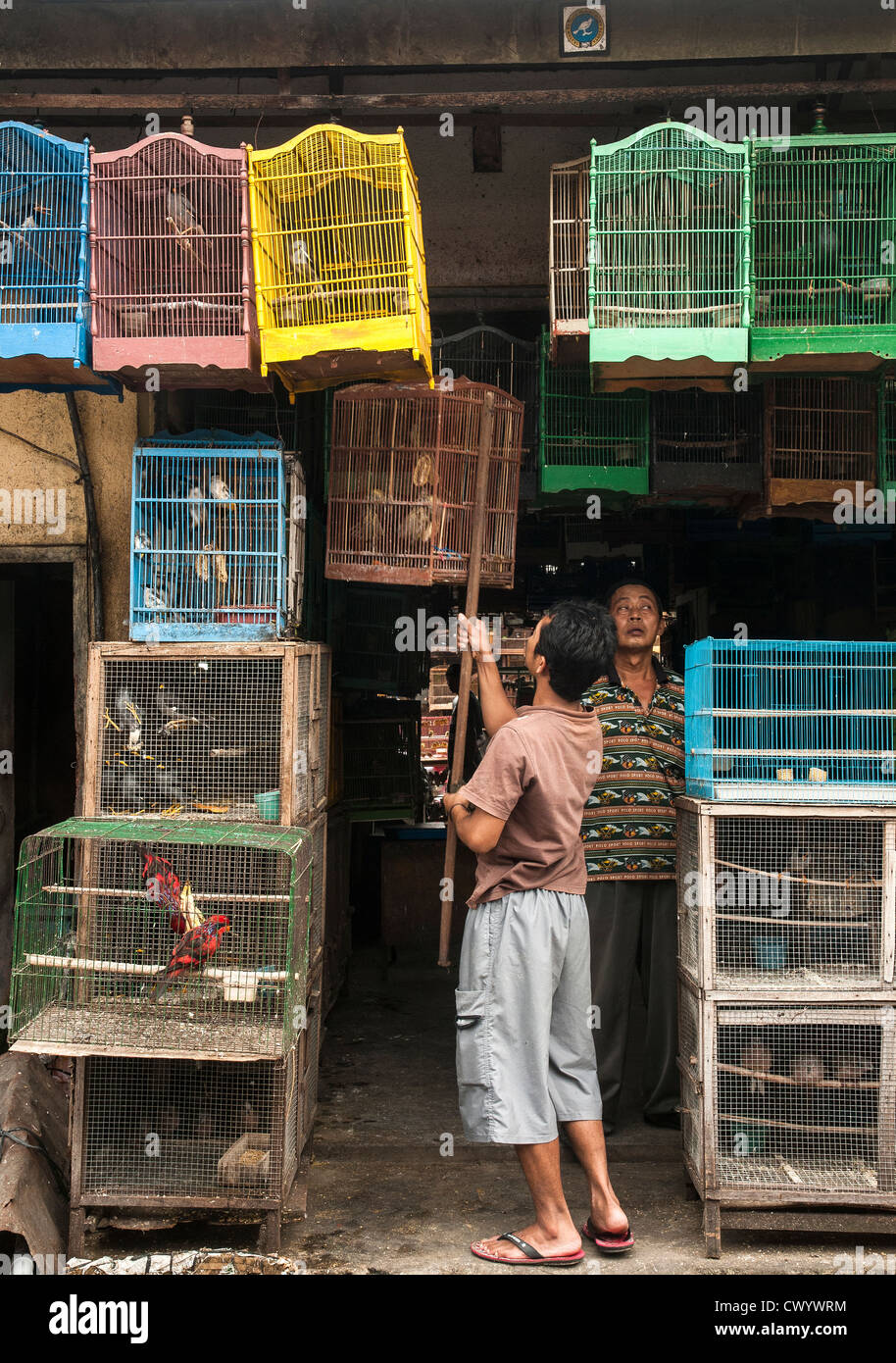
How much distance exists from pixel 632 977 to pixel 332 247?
122 inches

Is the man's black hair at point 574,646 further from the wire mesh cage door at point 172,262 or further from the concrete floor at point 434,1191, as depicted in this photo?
the concrete floor at point 434,1191

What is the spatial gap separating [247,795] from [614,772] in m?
1.50

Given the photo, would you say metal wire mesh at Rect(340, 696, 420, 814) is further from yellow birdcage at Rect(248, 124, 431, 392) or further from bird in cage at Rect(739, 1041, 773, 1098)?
bird in cage at Rect(739, 1041, 773, 1098)

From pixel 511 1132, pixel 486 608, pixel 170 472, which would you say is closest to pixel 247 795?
pixel 170 472

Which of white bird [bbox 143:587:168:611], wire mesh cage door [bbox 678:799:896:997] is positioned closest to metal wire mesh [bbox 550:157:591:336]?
white bird [bbox 143:587:168:611]

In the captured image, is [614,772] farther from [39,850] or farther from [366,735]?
[366,735]

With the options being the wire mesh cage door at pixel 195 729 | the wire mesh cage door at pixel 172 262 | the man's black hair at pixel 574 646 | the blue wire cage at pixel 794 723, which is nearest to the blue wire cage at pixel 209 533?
the wire mesh cage door at pixel 195 729

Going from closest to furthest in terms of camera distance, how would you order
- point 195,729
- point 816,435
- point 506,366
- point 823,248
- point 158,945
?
point 158,945, point 823,248, point 195,729, point 816,435, point 506,366

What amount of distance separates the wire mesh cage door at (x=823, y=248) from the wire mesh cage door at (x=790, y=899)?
5.45 ft

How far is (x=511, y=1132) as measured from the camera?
3.39 metres

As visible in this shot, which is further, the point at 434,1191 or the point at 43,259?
the point at 434,1191

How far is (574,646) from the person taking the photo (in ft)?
11.7

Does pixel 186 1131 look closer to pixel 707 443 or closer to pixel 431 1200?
pixel 431 1200

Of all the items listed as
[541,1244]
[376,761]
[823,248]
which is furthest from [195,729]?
[823,248]
